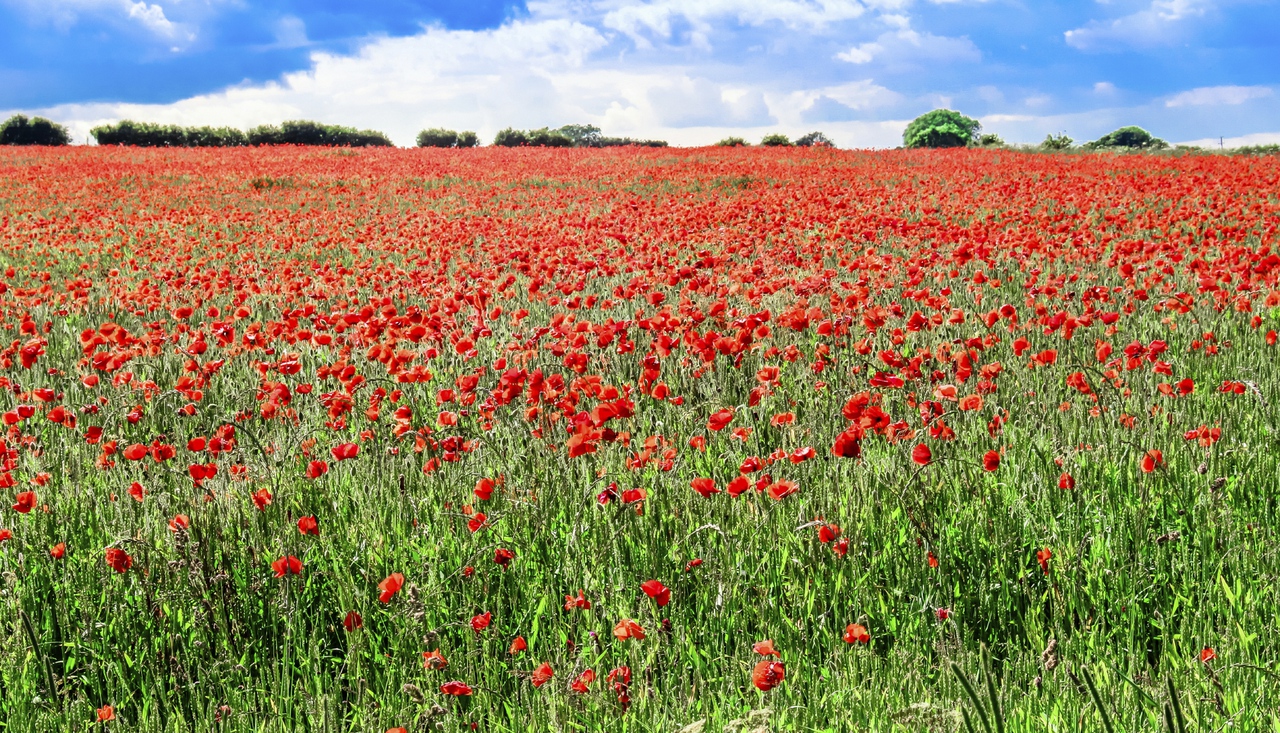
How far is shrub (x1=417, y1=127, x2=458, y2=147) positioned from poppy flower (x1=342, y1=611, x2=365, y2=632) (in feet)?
148

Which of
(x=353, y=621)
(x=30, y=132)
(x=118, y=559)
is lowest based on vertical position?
(x=353, y=621)

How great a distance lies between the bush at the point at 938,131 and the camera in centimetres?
5584

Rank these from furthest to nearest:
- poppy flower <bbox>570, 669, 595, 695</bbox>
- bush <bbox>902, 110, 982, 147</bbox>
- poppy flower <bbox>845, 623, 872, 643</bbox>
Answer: bush <bbox>902, 110, 982, 147</bbox>, poppy flower <bbox>845, 623, 872, 643</bbox>, poppy flower <bbox>570, 669, 595, 695</bbox>

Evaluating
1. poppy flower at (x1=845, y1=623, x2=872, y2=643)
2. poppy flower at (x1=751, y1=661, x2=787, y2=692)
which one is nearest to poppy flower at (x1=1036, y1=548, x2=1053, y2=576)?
poppy flower at (x1=845, y1=623, x2=872, y2=643)

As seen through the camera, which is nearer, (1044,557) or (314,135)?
(1044,557)

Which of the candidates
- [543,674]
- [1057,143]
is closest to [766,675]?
[543,674]

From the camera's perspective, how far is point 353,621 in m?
2.77

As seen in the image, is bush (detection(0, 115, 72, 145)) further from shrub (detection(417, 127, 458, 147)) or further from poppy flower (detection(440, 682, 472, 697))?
poppy flower (detection(440, 682, 472, 697))

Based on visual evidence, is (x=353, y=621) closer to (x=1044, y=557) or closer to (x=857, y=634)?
(x=857, y=634)

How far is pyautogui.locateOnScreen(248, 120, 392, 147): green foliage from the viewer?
4131 centimetres

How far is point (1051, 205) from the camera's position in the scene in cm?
1548

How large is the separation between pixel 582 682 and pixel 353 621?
839 mm

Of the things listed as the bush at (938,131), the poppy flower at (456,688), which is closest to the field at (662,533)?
the poppy flower at (456,688)

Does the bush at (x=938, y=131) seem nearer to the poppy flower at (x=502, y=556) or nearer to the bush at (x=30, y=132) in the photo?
the bush at (x=30, y=132)
